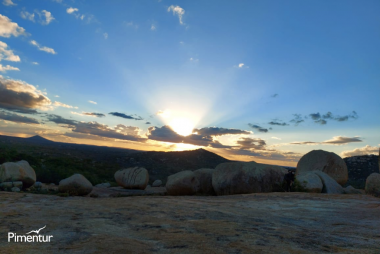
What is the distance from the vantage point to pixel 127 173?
59.9 ft

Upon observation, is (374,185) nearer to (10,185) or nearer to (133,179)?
(133,179)

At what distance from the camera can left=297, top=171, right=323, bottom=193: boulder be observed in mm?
10539

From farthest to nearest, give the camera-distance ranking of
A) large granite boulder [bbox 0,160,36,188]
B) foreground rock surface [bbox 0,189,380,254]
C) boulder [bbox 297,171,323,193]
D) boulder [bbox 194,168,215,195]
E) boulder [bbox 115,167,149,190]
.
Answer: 1. boulder [bbox 115,167,149,190]
2. boulder [bbox 194,168,215,195]
3. large granite boulder [bbox 0,160,36,188]
4. boulder [bbox 297,171,323,193]
5. foreground rock surface [bbox 0,189,380,254]

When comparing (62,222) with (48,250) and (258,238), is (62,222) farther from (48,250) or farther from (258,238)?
(258,238)

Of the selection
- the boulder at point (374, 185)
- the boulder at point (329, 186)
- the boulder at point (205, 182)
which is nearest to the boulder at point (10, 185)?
the boulder at point (205, 182)

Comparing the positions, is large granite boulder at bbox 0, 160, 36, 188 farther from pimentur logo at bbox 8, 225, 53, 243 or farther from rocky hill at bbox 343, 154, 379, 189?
rocky hill at bbox 343, 154, 379, 189

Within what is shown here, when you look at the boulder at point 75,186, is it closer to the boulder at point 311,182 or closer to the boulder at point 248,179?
the boulder at point 248,179

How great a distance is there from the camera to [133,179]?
17906 millimetres

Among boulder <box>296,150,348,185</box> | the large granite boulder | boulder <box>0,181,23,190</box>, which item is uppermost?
boulder <box>296,150,348,185</box>

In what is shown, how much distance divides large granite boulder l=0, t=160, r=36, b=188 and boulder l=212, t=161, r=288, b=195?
365 inches

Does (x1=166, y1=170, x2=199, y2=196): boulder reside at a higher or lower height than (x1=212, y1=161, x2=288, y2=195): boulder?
lower

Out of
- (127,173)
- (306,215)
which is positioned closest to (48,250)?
(306,215)

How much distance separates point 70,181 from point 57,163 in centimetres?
1652

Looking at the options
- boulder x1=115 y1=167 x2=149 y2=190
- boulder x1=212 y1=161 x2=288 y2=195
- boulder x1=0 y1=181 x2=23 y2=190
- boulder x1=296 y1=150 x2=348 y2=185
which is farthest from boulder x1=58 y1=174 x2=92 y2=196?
boulder x1=296 y1=150 x2=348 y2=185
